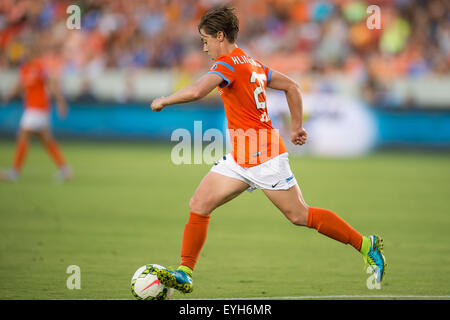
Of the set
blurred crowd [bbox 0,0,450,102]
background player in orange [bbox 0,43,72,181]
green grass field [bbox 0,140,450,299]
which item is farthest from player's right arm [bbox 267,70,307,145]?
blurred crowd [bbox 0,0,450,102]

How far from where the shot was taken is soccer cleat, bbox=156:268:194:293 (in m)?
5.43

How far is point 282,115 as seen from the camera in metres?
17.6

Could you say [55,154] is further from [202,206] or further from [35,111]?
[202,206]

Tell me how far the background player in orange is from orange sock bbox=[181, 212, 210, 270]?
25.7ft

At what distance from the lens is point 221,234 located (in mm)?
8750

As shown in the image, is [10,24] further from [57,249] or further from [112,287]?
[112,287]

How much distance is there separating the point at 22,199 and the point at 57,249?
145 inches

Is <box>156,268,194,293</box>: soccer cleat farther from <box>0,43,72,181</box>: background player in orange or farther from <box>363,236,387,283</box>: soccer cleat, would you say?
<box>0,43,72,181</box>: background player in orange

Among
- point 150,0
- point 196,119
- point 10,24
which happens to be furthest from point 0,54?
point 196,119

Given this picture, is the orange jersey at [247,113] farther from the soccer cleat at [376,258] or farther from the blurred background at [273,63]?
the blurred background at [273,63]

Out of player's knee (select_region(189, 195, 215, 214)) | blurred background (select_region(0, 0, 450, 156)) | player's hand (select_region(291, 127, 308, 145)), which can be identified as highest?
blurred background (select_region(0, 0, 450, 156))

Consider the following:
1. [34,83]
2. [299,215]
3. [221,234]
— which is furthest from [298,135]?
Result: [34,83]

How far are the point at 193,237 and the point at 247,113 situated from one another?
1088 mm

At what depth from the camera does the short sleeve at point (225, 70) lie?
213 inches
